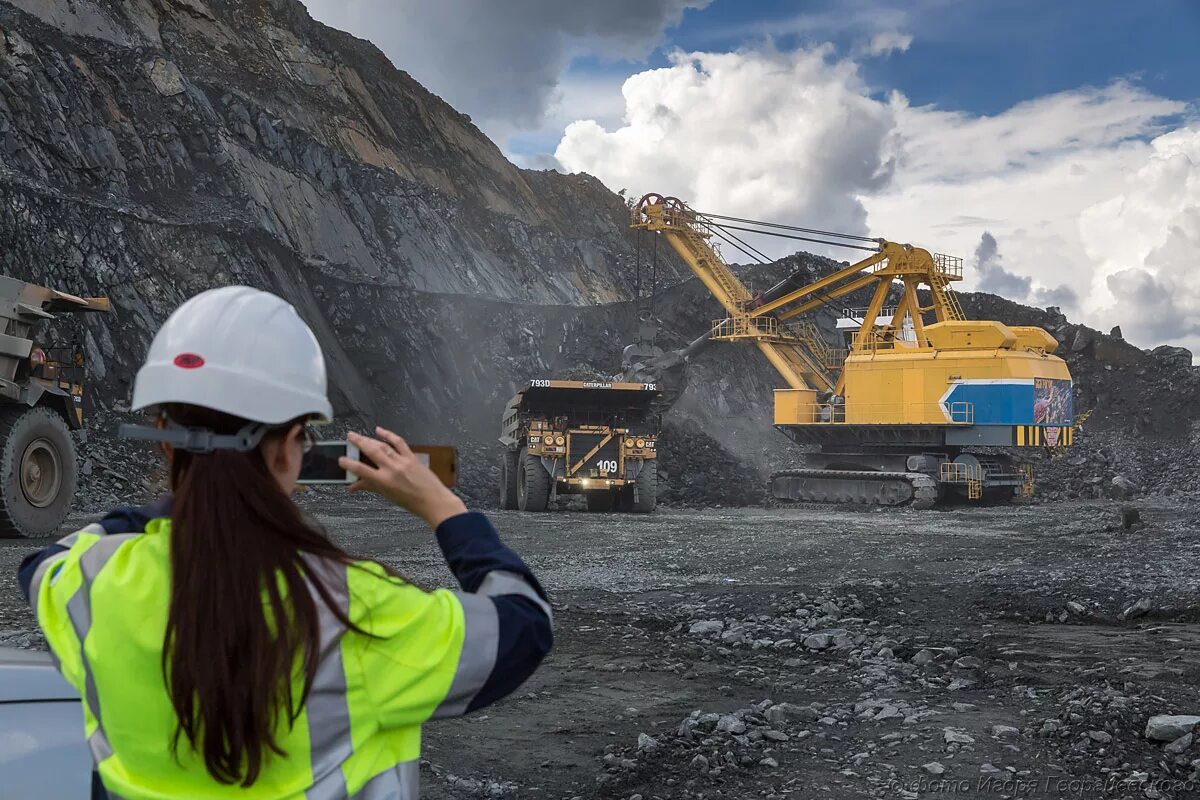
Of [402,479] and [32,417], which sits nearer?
[402,479]

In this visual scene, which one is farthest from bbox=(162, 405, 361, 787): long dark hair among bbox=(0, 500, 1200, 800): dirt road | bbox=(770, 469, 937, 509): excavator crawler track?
bbox=(770, 469, 937, 509): excavator crawler track

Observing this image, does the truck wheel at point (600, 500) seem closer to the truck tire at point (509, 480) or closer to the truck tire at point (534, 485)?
the truck tire at point (534, 485)

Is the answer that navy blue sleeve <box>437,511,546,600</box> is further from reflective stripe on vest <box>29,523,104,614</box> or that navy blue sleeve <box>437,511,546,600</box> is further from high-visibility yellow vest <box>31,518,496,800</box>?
reflective stripe on vest <box>29,523,104,614</box>

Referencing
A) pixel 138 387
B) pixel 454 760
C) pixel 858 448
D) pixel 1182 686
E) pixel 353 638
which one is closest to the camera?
pixel 353 638

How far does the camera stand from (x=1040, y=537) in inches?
584

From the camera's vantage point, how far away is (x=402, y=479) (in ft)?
4.97

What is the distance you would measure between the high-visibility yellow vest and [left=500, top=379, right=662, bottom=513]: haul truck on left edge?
17.9 metres

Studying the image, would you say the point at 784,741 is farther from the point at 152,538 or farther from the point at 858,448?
the point at 858,448

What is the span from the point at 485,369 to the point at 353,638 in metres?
30.9

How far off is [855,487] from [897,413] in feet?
6.12

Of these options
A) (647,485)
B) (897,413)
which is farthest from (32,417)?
(897,413)

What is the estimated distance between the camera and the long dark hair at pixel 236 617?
1320mm

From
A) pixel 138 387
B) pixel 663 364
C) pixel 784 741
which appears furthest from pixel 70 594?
pixel 663 364

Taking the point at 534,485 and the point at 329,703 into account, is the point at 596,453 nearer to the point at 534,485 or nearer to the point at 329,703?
the point at 534,485
